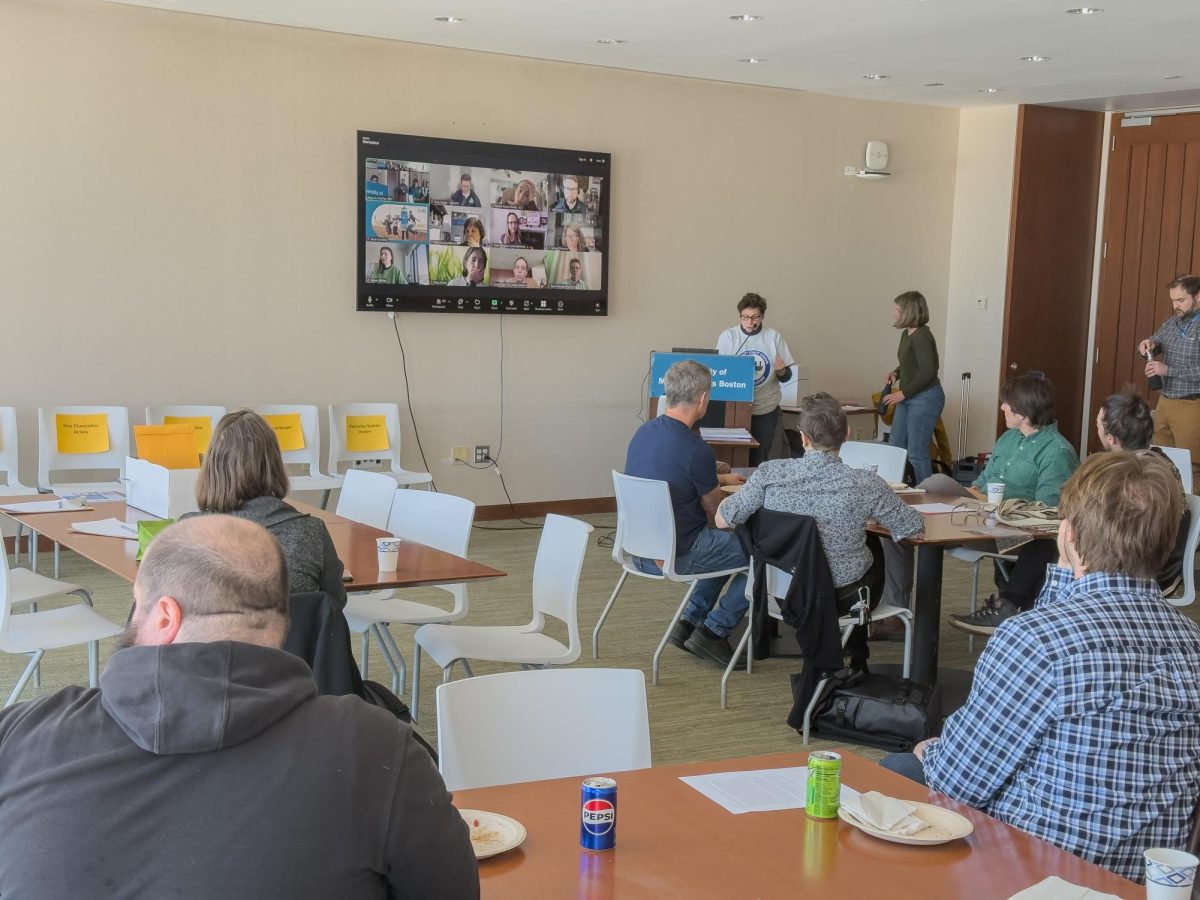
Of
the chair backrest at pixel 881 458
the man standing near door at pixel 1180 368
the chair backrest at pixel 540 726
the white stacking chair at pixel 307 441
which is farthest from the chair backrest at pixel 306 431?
the man standing near door at pixel 1180 368

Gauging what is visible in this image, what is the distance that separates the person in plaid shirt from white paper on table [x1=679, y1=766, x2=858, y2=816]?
0.28 metres

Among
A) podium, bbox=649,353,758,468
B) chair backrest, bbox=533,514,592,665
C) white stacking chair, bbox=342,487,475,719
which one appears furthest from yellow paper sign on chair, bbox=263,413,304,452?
chair backrest, bbox=533,514,592,665

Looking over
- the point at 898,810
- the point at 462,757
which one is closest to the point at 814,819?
the point at 898,810

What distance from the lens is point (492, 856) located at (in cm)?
189

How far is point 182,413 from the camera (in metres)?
7.28

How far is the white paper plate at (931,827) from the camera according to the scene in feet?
6.54

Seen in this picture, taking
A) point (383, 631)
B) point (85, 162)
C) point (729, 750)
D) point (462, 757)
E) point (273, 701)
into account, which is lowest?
point (729, 750)

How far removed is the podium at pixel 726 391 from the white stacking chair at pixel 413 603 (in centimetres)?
318

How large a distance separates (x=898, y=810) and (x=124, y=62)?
6.67 m

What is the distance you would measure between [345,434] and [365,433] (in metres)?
0.12

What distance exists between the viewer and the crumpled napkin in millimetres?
2020

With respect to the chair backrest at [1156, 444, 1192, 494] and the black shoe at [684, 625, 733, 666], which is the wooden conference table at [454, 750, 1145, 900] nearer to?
the black shoe at [684, 625, 733, 666]

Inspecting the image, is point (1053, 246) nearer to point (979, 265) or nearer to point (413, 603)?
point (979, 265)

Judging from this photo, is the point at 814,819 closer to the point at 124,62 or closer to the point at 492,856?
the point at 492,856
